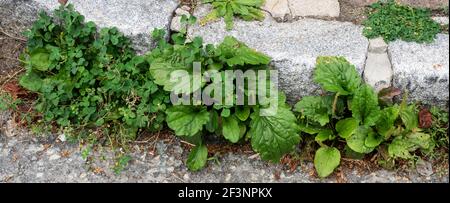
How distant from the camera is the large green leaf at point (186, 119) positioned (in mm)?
3184

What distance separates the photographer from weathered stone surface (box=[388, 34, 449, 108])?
3297mm

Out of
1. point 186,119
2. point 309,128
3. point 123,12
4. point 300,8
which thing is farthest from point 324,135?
point 123,12

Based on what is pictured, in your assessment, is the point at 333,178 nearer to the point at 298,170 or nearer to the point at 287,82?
the point at 298,170

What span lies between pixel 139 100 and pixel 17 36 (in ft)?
3.25

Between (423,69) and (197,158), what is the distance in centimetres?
129

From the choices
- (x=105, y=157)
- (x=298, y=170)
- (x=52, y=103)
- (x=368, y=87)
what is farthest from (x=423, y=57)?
(x=52, y=103)

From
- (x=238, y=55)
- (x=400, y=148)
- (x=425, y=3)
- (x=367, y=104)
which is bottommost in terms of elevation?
(x=400, y=148)

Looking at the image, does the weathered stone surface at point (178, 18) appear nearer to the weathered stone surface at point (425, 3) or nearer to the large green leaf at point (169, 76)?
the large green leaf at point (169, 76)

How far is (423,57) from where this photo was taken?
335 centimetres

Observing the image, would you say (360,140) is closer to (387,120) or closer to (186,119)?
(387,120)

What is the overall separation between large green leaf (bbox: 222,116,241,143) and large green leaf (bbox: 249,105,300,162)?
0.08 m

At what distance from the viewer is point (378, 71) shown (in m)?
3.34

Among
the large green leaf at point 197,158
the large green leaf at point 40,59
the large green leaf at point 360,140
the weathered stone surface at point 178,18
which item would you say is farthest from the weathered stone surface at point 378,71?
the large green leaf at point 40,59

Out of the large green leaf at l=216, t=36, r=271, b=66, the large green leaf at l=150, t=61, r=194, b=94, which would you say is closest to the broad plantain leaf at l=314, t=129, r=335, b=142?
the large green leaf at l=216, t=36, r=271, b=66
